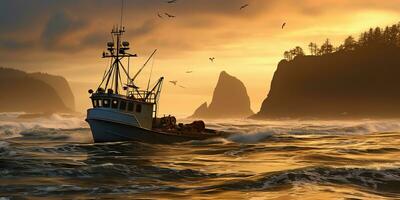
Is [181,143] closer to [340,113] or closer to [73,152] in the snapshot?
Answer: [73,152]

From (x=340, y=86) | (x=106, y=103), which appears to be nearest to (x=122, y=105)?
(x=106, y=103)

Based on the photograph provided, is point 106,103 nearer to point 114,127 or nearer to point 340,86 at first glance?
point 114,127

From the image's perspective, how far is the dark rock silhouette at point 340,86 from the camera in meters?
160

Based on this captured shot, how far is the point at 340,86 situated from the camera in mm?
172125

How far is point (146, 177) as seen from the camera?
23047mm

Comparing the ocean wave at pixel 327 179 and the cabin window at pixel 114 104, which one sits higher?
the cabin window at pixel 114 104

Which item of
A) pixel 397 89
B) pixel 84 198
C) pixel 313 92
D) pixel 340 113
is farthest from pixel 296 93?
pixel 84 198

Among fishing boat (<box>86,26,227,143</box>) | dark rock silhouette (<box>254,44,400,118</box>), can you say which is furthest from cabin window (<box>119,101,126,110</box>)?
dark rock silhouette (<box>254,44,400,118</box>)

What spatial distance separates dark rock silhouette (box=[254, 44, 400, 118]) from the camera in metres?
160

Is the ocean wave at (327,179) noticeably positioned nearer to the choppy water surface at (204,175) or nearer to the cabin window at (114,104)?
the choppy water surface at (204,175)

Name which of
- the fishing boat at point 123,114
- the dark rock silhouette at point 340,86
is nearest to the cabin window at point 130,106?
the fishing boat at point 123,114

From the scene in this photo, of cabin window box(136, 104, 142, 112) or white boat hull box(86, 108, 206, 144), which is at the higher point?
cabin window box(136, 104, 142, 112)

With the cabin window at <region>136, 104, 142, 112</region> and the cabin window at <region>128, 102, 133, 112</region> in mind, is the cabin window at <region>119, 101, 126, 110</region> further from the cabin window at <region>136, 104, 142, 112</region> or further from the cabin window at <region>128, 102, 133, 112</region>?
the cabin window at <region>136, 104, 142, 112</region>

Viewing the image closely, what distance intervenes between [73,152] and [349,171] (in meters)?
21.2
